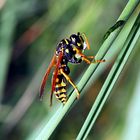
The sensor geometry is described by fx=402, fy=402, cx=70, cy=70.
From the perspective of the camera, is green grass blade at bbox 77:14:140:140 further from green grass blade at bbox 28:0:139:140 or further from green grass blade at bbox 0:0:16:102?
green grass blade at bbox 0:0:16:102

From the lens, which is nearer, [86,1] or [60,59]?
[60,59]

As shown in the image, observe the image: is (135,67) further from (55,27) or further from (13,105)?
(13,105)

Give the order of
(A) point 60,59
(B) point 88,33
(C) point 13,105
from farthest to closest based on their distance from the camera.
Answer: (C) point 13,105 < (B) point 88,33 < (A) point 60,59

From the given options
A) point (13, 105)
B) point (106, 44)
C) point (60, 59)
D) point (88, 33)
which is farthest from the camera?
point (13, 105)

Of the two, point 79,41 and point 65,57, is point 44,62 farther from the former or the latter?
point 79,41

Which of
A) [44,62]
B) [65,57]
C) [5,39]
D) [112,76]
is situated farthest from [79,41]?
[44,62]

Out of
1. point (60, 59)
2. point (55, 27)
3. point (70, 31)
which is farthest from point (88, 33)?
point (60, 59)
